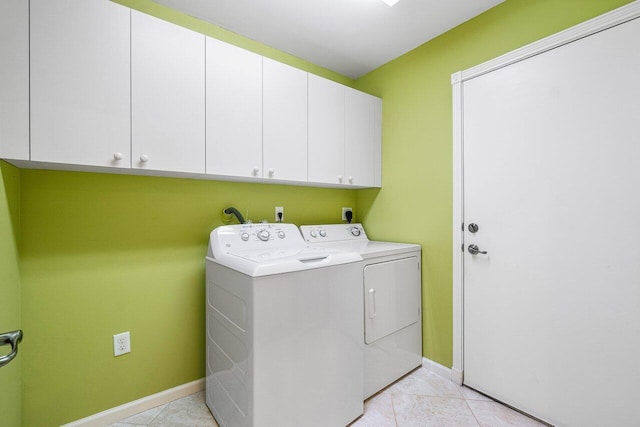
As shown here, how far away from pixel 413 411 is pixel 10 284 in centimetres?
217

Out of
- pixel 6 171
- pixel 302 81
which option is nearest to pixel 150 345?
pixel 6 171

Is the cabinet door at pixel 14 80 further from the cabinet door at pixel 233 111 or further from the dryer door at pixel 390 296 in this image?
the dryer door at pixel 390 296

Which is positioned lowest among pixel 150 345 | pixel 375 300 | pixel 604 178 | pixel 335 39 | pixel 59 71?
pixel 150 345

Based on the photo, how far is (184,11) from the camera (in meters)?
1.84

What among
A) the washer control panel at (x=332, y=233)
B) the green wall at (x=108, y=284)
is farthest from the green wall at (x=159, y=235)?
the washer control panel at (x=332, y=233)

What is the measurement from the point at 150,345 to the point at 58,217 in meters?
0.89

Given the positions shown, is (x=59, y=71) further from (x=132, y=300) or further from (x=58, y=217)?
(x=132, y=300)

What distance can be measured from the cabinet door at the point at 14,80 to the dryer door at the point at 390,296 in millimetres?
1761

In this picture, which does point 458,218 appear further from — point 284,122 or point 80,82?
point 80,82

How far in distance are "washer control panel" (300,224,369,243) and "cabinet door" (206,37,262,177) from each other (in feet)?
2.11

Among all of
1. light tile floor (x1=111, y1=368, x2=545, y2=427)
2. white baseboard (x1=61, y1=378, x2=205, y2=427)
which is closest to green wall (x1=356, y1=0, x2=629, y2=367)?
light tile floor (x1=111, y1=368, x2=545, y2=427)

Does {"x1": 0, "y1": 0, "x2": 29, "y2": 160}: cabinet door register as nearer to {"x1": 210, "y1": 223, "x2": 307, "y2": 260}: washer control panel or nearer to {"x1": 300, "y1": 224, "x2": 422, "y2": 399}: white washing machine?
{"x1": 210, "y1": 223, "x2": 307, "y2": 260}: washer control panel

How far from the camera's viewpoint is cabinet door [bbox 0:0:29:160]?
3.67 feet

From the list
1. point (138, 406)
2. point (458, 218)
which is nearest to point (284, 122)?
point (458, 218)
